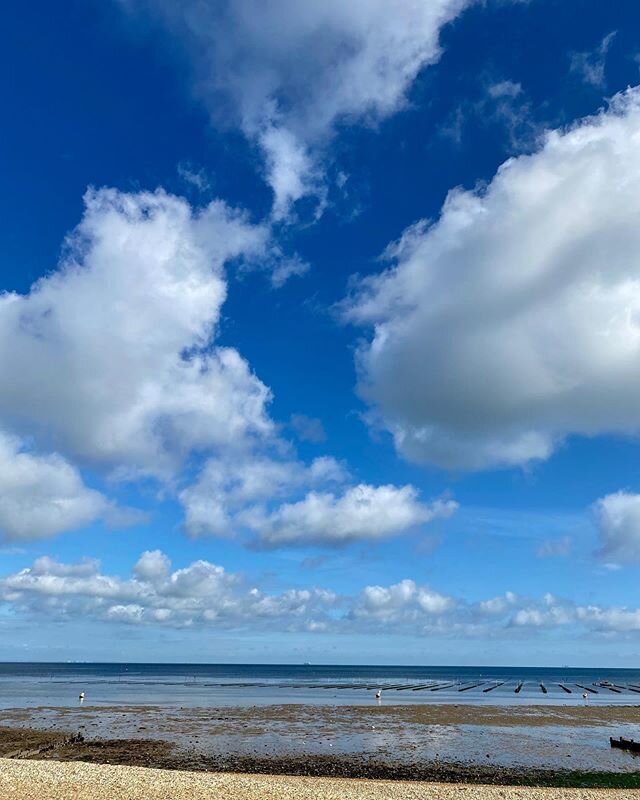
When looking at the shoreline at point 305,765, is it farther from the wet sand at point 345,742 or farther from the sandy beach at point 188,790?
the sandy beach at point 188,790

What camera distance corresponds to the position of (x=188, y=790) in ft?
79.9

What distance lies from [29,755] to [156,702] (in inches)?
1859

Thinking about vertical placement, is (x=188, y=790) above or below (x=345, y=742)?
above

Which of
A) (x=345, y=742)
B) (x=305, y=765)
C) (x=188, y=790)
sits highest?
(x=188, y=790)

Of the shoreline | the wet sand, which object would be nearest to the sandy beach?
the shoreline

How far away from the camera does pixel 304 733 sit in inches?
2024

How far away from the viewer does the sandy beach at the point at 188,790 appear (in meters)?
23.2

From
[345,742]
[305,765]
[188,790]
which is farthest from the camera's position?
[345,742]

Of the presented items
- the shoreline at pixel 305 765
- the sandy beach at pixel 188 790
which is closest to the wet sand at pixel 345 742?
the shoreline at pixel 305 765

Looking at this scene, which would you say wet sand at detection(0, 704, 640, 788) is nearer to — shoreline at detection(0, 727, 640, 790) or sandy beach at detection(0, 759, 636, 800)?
shoreline at detection(0, 727, 640, 790)

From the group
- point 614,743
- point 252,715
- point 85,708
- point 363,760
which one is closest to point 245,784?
point 363,760

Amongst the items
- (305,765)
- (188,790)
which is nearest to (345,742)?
(305,765)

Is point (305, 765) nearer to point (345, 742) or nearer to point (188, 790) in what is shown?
point (345, 742)

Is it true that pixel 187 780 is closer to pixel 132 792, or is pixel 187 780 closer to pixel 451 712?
pixel 132 792
